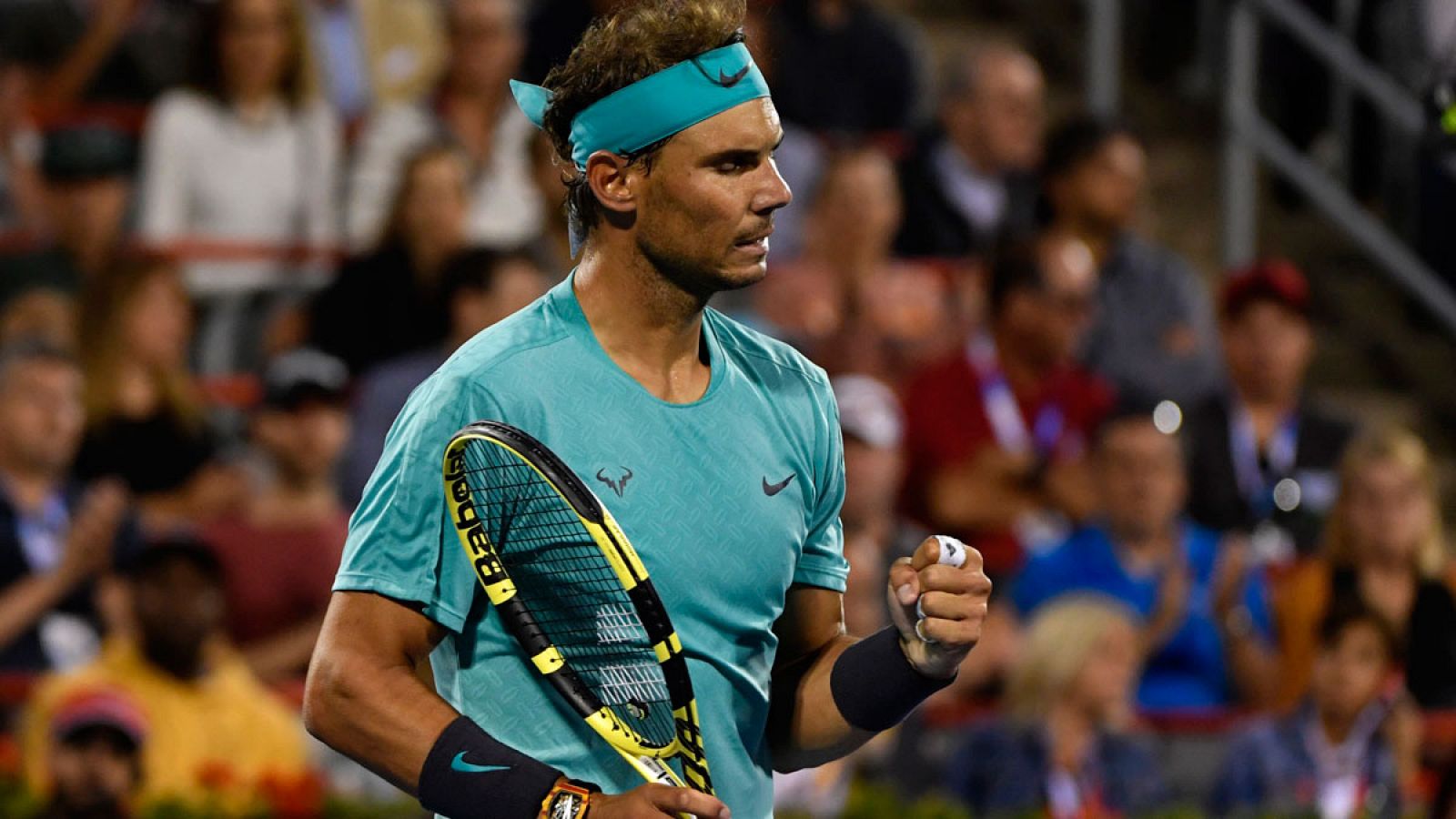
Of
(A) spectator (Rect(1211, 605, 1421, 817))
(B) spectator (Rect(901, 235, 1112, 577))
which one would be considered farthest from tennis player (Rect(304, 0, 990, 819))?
(B) spectator (Rect(901, 235, 1112, 577))

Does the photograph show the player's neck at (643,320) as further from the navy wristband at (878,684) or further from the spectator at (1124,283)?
the spectator at (1124,283)

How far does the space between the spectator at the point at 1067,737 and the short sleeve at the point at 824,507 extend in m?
3.36

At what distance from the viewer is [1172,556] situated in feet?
26.0

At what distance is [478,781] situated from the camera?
3133 mm

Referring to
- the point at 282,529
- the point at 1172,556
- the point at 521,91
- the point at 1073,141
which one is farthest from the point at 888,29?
the point at 521,91

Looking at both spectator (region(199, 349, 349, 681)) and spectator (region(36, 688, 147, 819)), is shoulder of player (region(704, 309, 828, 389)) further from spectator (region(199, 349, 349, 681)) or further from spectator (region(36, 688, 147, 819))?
spectator (region(199, 349, 349, 681))

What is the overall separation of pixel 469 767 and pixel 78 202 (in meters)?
5.81

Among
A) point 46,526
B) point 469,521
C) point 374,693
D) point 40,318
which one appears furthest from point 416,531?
point 40,318

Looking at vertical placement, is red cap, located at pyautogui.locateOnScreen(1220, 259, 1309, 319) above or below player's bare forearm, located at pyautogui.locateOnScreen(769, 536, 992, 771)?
below

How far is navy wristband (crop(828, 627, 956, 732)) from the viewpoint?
3500mm

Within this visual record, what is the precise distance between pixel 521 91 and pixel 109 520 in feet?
13.5

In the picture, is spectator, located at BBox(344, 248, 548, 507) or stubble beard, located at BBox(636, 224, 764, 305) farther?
spectator, located at BBox(344, 248, 548, 507)

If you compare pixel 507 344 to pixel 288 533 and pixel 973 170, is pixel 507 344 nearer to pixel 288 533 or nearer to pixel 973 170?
pixel 288 533

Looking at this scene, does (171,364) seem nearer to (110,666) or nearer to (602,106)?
(110,666)
